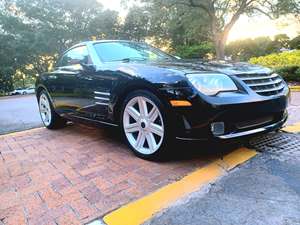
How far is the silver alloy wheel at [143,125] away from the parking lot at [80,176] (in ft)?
0.53

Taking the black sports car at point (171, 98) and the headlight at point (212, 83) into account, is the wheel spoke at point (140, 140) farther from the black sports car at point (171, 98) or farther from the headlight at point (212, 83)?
the headlight at point (212, 83)

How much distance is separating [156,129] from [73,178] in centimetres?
87

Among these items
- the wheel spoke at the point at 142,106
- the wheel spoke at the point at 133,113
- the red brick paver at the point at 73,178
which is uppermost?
the wheel spoke at the point at 142,106

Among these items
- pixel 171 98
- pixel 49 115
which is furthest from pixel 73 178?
pixel 49 115

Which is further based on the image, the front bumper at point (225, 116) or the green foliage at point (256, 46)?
the green foliage at point (256, 46)

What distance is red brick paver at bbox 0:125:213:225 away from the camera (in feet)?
7.06

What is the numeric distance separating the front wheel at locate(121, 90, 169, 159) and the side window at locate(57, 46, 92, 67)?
3.10 ft

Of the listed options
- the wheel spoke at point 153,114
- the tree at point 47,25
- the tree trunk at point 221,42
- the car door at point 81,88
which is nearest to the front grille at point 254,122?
the wheel spoke at point 153,114

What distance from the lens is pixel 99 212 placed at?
6.84 ft

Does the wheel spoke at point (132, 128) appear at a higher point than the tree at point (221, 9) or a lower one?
lower

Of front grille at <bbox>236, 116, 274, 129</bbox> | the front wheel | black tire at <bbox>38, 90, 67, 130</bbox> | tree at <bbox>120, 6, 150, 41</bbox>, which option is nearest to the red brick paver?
the front wheel

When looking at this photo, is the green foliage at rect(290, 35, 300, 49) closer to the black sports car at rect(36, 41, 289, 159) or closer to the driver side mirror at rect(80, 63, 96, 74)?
the black sports car at rect(36, 41, 289, 159)

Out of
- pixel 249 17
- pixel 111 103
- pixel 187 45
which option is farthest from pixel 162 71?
pixel 187 45

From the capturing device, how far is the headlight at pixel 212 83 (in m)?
2.56
